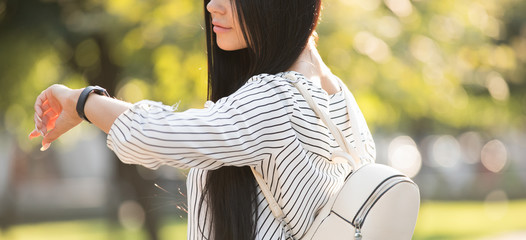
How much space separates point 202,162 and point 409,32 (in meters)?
4.91

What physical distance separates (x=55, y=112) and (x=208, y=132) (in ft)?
1.43

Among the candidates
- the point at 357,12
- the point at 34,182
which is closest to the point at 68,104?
the point at 357,12

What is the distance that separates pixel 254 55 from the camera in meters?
1.89

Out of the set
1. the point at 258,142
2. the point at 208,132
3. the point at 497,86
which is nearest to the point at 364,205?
the point at 258,142

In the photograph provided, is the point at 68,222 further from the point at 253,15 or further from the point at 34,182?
the point at 253,15

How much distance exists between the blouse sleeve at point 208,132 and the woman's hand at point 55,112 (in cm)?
17

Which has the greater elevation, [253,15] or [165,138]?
[253,15]

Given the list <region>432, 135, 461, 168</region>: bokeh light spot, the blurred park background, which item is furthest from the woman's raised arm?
<region>432, 135, 461, 168</region>: bokeh light spot

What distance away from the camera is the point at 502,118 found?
44.9ft

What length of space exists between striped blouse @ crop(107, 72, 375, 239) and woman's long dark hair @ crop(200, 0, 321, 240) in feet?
0.13

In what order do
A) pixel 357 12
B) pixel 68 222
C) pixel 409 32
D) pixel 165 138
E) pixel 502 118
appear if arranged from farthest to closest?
1. pixel 68 222
2. pixel 502 118
3. pixel 409 32
4. pixel 357 12
5. pixel 165 138

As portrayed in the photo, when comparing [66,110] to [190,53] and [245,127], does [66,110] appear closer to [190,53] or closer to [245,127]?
[245,127]

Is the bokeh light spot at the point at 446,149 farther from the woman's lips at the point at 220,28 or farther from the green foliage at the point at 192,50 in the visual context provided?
the woman's lips at the point at 220,28

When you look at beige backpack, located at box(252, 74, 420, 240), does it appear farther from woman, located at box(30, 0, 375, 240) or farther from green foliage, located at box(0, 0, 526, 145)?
green foliage, located at box(0, 0, 526, 145)
